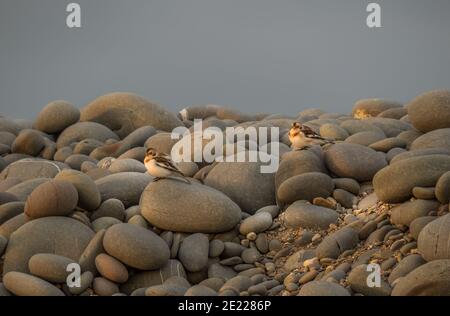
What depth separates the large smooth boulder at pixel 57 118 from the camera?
2281 centimetres

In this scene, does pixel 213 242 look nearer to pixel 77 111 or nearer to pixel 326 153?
pixel 326 153

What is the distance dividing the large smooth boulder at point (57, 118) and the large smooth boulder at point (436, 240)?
44.6 ft

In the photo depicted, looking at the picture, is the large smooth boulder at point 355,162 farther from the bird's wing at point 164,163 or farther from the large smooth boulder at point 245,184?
the bird's wing at point 164,163

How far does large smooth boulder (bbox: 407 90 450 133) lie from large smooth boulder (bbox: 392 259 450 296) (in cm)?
642

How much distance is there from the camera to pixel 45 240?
1313 centimetres

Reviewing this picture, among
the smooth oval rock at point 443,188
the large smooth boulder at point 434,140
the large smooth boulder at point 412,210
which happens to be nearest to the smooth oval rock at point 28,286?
the large smooth boulder at point 412,210

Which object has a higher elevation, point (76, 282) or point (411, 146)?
point (411, 146)

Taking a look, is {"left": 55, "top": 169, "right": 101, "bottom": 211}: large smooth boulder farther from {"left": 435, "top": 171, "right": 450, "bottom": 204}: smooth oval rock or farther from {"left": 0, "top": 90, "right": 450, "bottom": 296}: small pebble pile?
{"left": 435, "top": 171, "right": 450, "bottom": 204}: smooth oval rock

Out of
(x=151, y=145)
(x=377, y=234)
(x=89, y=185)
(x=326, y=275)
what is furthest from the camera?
(x=151, y=145)

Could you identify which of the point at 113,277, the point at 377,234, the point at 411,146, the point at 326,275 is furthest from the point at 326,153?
the point at 113,277

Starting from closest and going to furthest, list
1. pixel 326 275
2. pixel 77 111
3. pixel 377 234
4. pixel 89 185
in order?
pixel 326 275
pixel 377 234
pixel 89 185
pixel 77 111

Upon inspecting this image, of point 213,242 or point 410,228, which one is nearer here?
point 410,228

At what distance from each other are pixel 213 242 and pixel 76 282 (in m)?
2.57

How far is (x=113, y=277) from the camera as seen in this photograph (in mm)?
12516
